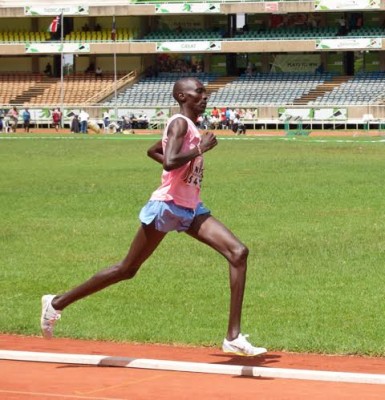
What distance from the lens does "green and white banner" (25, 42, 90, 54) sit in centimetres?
8700

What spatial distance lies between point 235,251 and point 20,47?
81.2 meters

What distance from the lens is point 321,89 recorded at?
81.2m

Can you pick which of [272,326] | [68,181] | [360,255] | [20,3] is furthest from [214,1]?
[272,326]

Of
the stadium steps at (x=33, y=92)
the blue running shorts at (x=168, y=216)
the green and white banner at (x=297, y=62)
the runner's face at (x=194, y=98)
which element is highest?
the runner's face at (x=194, y=98)

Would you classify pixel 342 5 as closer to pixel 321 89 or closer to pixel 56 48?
pixel 321 89

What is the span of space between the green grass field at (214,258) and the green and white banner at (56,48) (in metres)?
51.0

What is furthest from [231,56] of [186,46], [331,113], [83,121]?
[331,113]

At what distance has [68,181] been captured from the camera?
1276 inches

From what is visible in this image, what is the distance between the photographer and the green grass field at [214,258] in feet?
39.5

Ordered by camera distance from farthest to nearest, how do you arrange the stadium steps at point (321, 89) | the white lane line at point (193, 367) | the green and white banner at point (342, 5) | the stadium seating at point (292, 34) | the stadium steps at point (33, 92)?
the stadium steps at point (33, 92), the stadium seating at point (292, 34), the green and white banner at point (342, 5), the stadium steps at point (321, 89), the white lane line at point (193, 367)

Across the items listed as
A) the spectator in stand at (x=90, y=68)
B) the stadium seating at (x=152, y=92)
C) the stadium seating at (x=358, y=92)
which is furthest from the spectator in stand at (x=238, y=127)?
the spectator in stand at (x=90, y=68)

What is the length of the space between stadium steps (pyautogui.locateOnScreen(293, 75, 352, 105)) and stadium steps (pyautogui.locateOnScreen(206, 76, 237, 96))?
7.00m

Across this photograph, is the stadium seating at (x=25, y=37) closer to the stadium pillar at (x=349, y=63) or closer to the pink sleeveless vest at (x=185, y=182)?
the stadium pillar at (x=349, y=63)

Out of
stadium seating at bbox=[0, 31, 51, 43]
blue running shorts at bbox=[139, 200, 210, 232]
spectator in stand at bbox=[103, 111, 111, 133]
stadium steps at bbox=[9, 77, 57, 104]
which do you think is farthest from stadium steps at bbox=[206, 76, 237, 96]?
blue running shorts at bbox=[139, 200, 210, 232]
